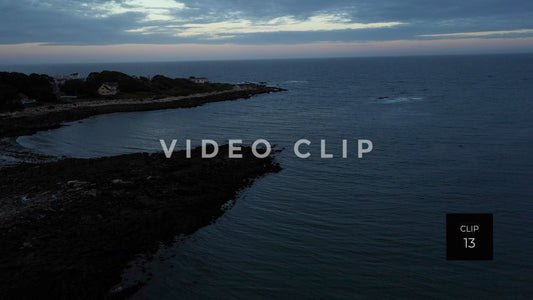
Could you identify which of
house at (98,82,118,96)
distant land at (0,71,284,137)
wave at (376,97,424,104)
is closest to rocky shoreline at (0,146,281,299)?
distant land at (0,71,284,137)

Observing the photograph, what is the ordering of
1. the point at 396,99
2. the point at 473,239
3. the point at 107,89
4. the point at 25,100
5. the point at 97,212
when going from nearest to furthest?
the point at 473,239 → the point at 97,212 → the point at 25,100 → the point at 396,99 → the point at 107,89

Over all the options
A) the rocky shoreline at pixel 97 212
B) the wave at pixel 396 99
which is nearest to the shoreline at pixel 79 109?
the rocky shoreline at pixel 97 212

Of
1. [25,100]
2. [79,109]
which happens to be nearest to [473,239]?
[79,109]

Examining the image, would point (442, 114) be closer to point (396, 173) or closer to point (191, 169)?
point (396, 173)

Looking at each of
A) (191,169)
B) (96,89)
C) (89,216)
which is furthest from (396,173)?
(96,89)

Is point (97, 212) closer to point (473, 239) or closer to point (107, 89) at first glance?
point (473, 239)

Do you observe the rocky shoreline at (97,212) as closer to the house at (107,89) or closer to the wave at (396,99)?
the wave at (396,99)

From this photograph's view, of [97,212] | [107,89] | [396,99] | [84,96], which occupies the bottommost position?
[97,212]

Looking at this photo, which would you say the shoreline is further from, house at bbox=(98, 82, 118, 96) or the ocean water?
house at bbox=(98, 82, 118, 96)

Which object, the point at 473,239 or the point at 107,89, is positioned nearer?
the point at 473,239
